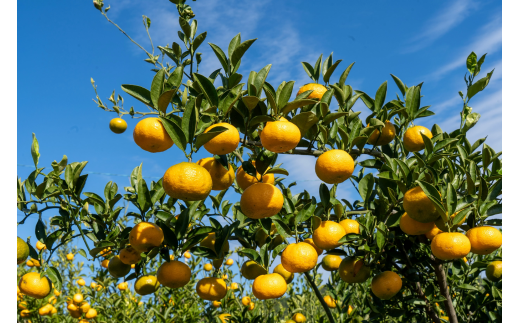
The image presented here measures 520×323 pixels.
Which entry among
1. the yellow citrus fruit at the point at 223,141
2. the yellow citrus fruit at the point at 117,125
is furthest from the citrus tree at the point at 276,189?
the yellow citrus fruit at the point at 117,125

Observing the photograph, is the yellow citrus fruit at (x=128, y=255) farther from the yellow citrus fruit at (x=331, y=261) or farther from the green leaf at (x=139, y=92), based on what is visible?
the yellow citrus fruit at (x=331, y=261)

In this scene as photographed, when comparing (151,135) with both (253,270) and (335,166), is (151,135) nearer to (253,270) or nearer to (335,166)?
(335,166)

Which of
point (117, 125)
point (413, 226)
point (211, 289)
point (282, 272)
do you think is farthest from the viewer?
point (117, 125)

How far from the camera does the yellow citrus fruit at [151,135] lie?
1347mm

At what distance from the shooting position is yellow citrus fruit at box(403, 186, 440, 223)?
1.49 meters

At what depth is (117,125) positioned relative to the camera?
9.20 ft

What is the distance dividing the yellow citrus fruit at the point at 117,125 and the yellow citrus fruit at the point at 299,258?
179 cm

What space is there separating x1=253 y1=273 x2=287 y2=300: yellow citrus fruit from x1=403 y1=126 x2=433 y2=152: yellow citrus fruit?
102 cm

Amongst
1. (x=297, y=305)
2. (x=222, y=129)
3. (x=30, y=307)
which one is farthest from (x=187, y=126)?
(x=30, y=307)

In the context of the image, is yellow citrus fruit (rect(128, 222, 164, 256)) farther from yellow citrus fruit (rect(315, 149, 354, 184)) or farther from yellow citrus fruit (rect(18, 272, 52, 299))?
yellow citrus fruit (rect(315, 149, 354, 184))

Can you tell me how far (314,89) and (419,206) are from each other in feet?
2.63

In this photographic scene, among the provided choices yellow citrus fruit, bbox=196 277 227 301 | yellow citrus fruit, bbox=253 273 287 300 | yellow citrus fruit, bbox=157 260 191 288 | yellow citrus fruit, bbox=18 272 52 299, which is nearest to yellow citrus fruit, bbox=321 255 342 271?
yellow citrus fruit, bbox=253 273 287 300

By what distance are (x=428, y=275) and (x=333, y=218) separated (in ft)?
3.33

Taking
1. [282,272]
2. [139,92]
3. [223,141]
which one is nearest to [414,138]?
[282,272]
